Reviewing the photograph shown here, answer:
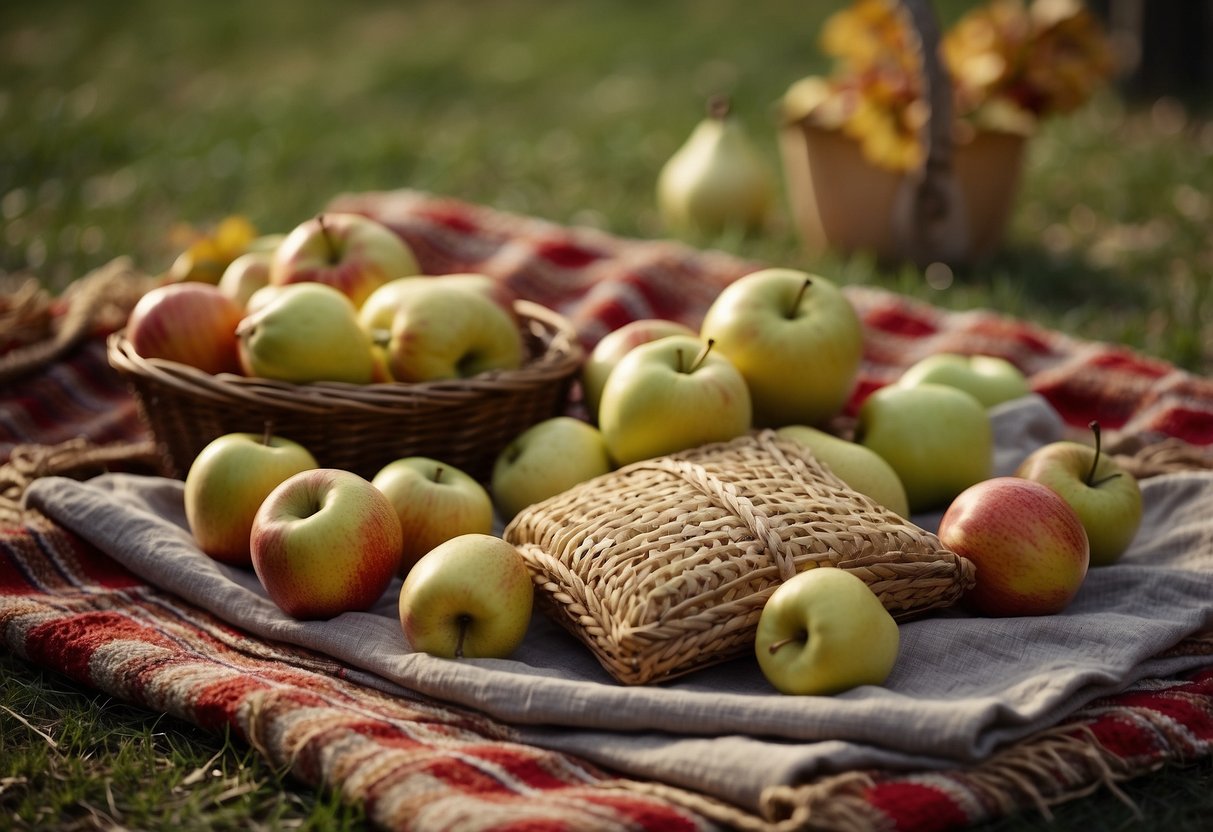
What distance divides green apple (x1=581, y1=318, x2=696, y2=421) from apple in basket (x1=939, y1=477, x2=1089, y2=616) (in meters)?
0.81

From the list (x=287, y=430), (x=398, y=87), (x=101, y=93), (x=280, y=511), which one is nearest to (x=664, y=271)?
(x=287, y=430)

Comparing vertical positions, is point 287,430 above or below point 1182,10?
below

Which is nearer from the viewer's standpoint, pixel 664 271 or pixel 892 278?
pixel 664 271

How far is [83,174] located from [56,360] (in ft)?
7.37

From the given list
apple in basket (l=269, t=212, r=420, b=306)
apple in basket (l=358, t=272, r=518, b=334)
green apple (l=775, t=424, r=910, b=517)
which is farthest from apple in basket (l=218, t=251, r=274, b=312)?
green apple (l=775, t=424, r=910, b=517)

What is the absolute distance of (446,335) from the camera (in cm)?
251

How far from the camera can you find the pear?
4.58 meters

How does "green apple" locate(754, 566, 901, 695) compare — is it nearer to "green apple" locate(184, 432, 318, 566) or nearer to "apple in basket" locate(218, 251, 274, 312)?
"green apple" locate(184, 432, 318, 566)

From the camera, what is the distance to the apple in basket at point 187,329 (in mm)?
2537

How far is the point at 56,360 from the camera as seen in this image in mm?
3236

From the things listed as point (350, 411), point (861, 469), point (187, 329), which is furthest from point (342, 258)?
point (861, 469)

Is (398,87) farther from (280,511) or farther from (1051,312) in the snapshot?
(280,511)

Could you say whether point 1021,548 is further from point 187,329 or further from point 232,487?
point 187,329

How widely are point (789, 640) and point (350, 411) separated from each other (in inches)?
39.8
